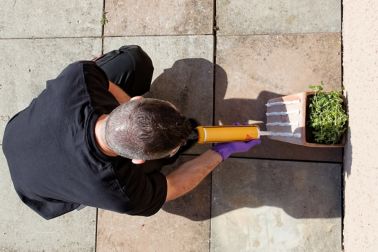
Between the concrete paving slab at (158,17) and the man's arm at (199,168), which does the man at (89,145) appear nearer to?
the man's arm at (199,168)

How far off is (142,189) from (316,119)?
117 cm

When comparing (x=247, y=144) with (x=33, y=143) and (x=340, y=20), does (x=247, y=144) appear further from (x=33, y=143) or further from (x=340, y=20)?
(x=33, y=143)

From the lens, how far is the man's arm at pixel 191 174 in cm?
265

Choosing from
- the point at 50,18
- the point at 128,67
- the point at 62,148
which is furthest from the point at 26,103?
the point at 62,148

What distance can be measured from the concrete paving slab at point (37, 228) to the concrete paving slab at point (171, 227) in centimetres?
22

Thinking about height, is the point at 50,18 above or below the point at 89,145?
above

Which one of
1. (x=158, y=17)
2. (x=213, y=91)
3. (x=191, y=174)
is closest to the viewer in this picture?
(x=191, y=174)

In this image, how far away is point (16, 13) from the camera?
345 centimetres

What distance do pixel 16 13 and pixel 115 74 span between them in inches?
55.3

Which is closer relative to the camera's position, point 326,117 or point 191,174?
point 326,117

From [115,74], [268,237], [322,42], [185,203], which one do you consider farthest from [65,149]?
[322,42]

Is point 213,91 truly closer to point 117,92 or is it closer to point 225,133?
point 225,133

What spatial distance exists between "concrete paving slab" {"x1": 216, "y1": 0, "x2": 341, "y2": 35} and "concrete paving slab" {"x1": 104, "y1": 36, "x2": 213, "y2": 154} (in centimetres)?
24

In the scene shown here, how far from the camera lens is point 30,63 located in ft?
11.0
